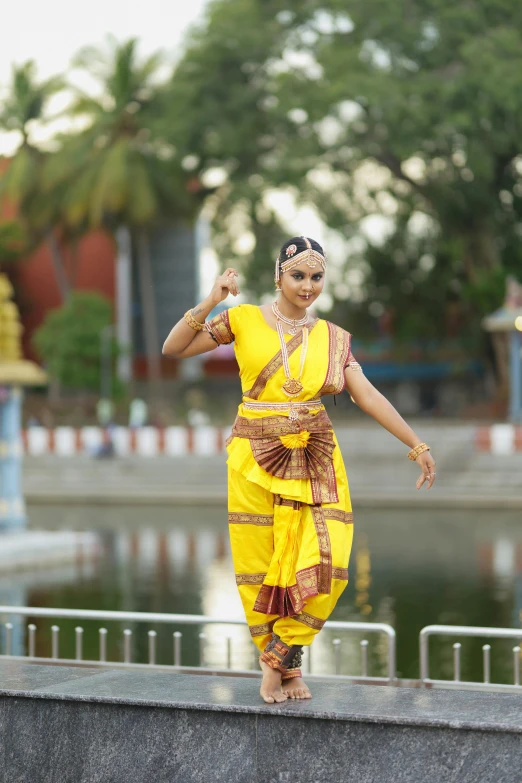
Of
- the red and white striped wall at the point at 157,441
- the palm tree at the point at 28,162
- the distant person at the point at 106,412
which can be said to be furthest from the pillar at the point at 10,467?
the palm tree at the point at 28,162

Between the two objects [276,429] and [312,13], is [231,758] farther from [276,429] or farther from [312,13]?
[312,13]

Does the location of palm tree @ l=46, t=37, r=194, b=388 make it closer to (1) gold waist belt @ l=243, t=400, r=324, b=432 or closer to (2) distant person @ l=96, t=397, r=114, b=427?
(2) distant person @ l=96, t=397, r=114, b=427

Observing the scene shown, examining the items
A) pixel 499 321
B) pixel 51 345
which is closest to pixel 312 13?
pixel 499 321

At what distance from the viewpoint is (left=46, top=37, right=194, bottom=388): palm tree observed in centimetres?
3997

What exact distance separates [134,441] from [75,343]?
12194mm

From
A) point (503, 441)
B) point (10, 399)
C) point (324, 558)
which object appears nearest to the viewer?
point (324, 558)

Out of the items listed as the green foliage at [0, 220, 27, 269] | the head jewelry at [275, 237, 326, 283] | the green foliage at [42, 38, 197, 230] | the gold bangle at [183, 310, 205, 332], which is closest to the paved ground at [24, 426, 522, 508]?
the green foliage at [0, 220, 27, 269]

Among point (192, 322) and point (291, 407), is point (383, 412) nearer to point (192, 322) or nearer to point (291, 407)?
point (291, 407)

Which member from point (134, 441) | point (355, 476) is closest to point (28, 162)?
point (134, 441)

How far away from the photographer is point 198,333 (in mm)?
4945

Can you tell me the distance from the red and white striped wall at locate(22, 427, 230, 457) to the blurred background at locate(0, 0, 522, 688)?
2.0 inches

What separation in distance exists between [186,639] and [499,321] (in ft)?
64.5

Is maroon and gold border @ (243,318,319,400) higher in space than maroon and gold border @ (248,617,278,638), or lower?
higher

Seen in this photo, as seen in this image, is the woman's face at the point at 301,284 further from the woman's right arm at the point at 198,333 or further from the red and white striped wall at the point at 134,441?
the red and white striped wall at the point at 134,441
